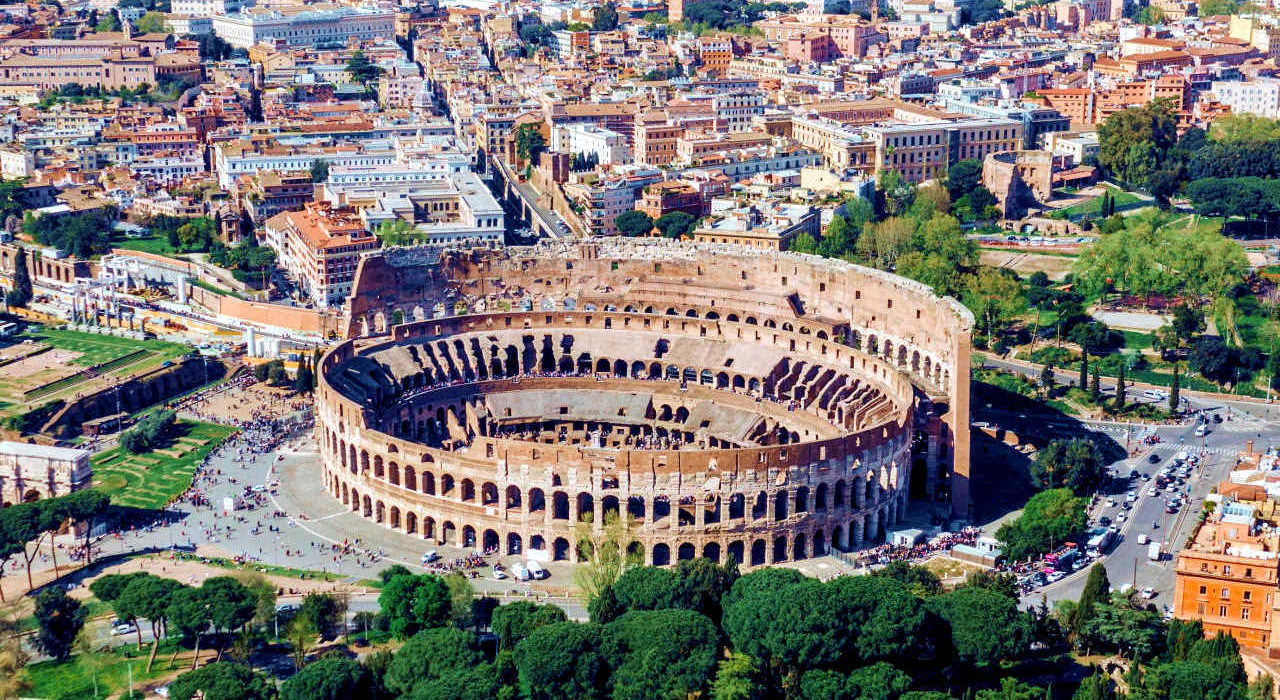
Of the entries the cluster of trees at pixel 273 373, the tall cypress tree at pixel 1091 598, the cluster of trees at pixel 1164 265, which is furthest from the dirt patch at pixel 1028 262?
the tall cypress tree at pixel 1091 598

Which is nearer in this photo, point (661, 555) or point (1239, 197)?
point (661, 555)

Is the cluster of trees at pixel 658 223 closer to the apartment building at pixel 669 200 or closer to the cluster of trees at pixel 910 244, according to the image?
the apartment building at pixel 669 200

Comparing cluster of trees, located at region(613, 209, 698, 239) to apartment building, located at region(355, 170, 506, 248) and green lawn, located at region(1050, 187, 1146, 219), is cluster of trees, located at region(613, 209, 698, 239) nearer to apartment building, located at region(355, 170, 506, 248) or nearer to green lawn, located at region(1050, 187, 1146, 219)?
apartment building, located at region(355, 170, 506, 248)

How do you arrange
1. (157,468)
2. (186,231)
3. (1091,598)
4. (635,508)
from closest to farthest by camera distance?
(1091,598) → (635,508) → (157,468) → (186,231)

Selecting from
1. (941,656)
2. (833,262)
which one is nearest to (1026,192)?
(833,262)

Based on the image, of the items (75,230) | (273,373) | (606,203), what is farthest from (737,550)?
(75,230)

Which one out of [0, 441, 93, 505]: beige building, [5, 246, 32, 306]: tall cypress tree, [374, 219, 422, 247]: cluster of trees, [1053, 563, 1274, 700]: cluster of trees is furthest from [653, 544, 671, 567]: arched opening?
[5, 246, 32, 306]: tall cypress tree

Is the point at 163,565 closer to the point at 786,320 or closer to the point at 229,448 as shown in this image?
the point at 229,448

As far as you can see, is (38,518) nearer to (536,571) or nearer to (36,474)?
Result: (36,474)
